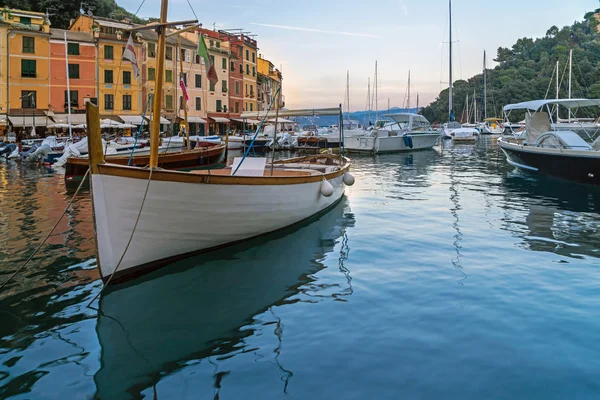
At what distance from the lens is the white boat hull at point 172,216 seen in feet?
21.4

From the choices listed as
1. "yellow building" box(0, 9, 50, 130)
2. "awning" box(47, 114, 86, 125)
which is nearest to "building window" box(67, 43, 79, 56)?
"yellow building" box(0, 9, 50, 130)

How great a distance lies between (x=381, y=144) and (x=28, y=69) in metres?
30.8

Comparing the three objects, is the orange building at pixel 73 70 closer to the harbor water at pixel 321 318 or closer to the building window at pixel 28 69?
the building window at pixel 28 69

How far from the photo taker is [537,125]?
808 inches

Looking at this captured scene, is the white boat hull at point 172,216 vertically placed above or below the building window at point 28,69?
below

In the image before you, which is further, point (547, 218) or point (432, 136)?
point (432, 136)

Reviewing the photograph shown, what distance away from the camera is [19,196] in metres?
15.0

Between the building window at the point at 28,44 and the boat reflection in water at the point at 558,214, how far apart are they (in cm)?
4072

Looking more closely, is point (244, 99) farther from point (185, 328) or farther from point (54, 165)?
point (185, 328)

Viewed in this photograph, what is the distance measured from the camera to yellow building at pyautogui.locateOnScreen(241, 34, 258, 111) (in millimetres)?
62969

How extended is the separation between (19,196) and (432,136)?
33034 millimetres

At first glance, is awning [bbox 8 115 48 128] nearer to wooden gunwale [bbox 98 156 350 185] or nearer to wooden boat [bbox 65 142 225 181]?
wooden boat [bbox 65 142 225 181]

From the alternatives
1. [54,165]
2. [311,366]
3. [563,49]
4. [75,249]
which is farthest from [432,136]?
[563,49]

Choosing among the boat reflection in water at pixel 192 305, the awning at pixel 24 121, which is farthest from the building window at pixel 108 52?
the boat reflection in water at pixel 192 305
